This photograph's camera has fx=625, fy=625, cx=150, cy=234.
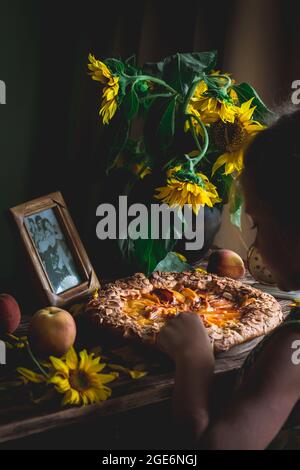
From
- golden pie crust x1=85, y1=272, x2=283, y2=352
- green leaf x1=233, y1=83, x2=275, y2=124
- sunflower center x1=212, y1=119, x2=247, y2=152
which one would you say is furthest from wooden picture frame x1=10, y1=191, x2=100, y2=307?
→ green leaf x1=233, y1=83, x2=275, y2=124

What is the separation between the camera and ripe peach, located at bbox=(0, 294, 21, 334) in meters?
1.24

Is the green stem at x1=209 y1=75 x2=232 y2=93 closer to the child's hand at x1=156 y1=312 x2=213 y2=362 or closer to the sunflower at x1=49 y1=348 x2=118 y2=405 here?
the child's hand at x1=156 y1=312 x2=213 y2=362

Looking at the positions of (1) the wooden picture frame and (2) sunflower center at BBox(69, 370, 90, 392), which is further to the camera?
(1) the wooden picture frame

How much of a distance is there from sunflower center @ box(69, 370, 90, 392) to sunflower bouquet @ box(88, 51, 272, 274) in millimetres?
499

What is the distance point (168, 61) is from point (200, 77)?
0.09 meters

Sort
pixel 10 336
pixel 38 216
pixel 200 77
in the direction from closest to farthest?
1. pixel 10 336
2. pixel 38 216
3. pixel 200 77

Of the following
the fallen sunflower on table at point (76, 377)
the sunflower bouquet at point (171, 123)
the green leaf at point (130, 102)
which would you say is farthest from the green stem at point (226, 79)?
the fallen sunflower on table at point (76, 377)

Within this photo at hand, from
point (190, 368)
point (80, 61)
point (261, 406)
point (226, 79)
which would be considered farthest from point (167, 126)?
point (261, 406)

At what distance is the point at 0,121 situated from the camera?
5.81 feet

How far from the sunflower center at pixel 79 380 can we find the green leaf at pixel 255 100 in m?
0.85

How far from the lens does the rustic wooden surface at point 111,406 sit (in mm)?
940

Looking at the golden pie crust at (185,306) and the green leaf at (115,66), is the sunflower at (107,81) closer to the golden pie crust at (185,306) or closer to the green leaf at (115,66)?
the green leaf at (115,66)
